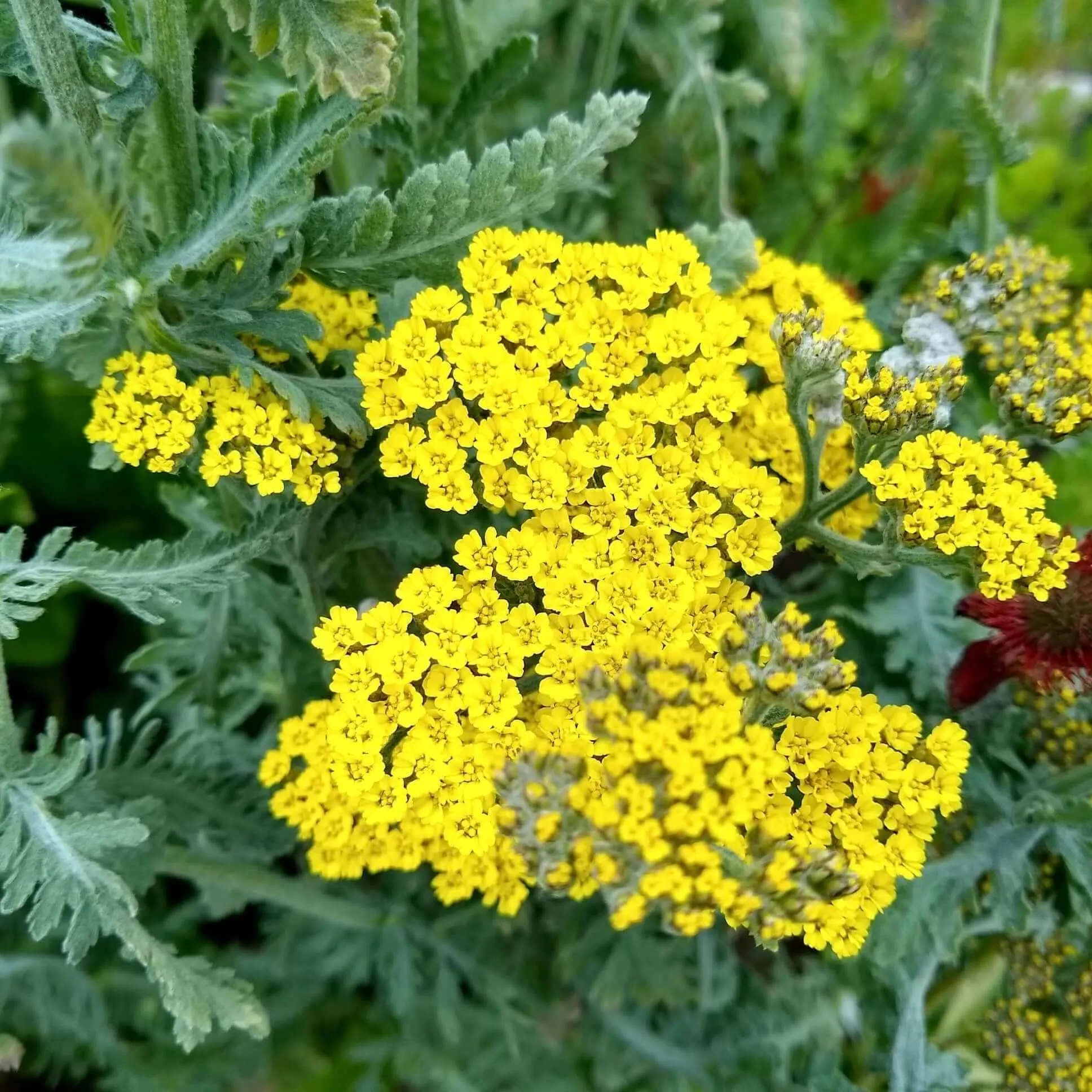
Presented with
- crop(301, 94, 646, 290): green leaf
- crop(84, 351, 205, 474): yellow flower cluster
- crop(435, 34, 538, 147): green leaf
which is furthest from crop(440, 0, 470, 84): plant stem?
crop(84, 351, 205, 474): yellow flower cluster

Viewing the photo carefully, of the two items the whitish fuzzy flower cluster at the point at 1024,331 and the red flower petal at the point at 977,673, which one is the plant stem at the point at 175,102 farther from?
the red flower petal at the point at 977,673

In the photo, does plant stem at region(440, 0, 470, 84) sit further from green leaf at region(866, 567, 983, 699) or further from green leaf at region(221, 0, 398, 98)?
green leaf at region(866, 567, 983, 699)

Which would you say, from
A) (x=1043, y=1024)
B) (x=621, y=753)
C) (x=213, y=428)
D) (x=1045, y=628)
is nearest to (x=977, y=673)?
(x=1045, y=628)

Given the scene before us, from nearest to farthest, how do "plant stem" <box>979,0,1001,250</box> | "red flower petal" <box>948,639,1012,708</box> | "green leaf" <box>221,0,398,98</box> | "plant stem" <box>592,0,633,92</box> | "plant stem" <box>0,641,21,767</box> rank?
"green leaf" <box>221,0,398,98</box> < "plant stem" <box>0,641,21,767</box> < "red flower petal" <box>948,639,1012,708</box> < "plant stem" <box>979,0,1001,250</box> < "plant stem" <box>592,0,633,92</box>

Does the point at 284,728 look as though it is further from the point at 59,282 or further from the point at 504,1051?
the point at 504,1051

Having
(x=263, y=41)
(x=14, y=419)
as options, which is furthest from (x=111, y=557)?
(x=14, y=419)

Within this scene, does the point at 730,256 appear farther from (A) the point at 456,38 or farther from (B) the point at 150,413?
(B) the point at 150,413
